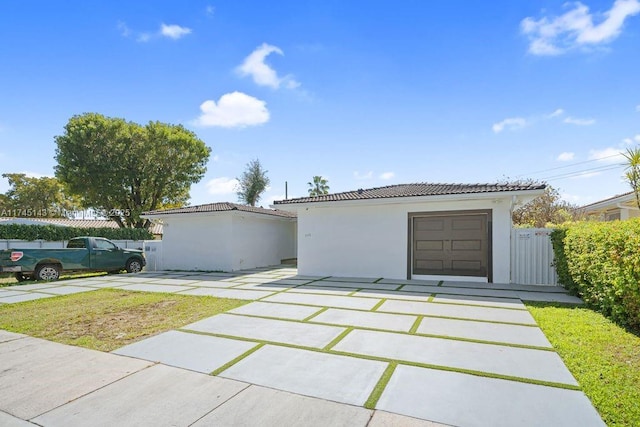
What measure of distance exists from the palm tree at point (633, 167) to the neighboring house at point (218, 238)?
12.7m

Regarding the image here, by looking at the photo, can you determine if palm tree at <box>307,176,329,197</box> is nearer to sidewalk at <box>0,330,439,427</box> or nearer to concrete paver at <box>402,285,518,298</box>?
concrete paver at <box>402,285,518,298</box>

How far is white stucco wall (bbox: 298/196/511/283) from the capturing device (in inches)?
386

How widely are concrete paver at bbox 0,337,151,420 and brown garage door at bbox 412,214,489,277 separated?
884 centimetres

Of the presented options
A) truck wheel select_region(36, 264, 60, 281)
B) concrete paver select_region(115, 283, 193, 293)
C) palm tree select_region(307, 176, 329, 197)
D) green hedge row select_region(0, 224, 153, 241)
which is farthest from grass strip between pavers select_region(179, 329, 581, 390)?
palm tree select_region(307, 176, 329, 197)

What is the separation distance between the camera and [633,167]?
9477mm

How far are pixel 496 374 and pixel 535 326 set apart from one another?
91.8 inches

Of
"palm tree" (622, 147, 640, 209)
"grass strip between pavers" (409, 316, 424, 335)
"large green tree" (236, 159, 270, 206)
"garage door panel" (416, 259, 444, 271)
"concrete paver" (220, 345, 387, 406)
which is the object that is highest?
"large green tree" (236, 159, 270, 206)

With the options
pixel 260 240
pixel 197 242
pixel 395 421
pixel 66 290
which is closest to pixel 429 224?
pixel 260 240

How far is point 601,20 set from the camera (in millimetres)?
7293

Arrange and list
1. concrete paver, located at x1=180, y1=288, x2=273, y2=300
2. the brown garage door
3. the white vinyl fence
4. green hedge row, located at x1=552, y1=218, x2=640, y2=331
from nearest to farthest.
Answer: green hedge row, located at x1=552, y1=218, x2=640, y2=331
concrete paver, located at x1=180, y1=288, x2=273, y2=300
the white vinyl fence
the brown garage door

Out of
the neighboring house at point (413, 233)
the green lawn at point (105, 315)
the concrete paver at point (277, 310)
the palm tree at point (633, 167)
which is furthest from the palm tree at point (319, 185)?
the concrete paver at point (277, 310)

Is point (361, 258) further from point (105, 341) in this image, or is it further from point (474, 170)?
point (474, 170)

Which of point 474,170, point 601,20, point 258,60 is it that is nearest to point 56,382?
point 258,60

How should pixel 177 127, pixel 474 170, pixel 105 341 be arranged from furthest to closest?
pixel 177 127 → pixel 474 170 → pixel 105 341
